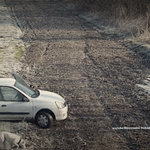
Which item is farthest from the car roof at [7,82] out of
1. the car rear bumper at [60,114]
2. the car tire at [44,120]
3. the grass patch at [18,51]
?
the grass patch at [18,51]

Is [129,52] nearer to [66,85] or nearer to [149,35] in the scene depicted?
[149,35]

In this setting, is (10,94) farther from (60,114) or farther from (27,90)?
(60,114)

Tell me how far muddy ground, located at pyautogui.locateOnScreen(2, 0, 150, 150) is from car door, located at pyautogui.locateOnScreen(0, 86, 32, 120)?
1.44ft

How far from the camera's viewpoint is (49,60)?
1953cm

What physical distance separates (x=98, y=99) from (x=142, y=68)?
16.2 ft

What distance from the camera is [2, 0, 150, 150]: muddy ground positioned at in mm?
10577

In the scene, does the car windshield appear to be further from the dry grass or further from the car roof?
the dry grass

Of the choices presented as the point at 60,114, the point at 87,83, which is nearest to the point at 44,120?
the point at 60,114

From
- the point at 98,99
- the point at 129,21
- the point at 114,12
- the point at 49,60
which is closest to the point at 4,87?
the point at 98,99

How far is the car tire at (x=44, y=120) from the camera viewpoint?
432 inches

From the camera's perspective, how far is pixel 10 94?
10977 millimetres

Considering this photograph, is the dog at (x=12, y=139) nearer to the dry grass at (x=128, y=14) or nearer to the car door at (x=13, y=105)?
the car door at (x=13, y=105)

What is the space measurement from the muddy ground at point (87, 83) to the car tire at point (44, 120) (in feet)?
0.49

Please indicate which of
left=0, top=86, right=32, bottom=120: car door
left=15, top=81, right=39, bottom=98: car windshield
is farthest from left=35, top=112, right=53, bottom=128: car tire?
left=15, top=81, right=39, bottom=98: car windshield
